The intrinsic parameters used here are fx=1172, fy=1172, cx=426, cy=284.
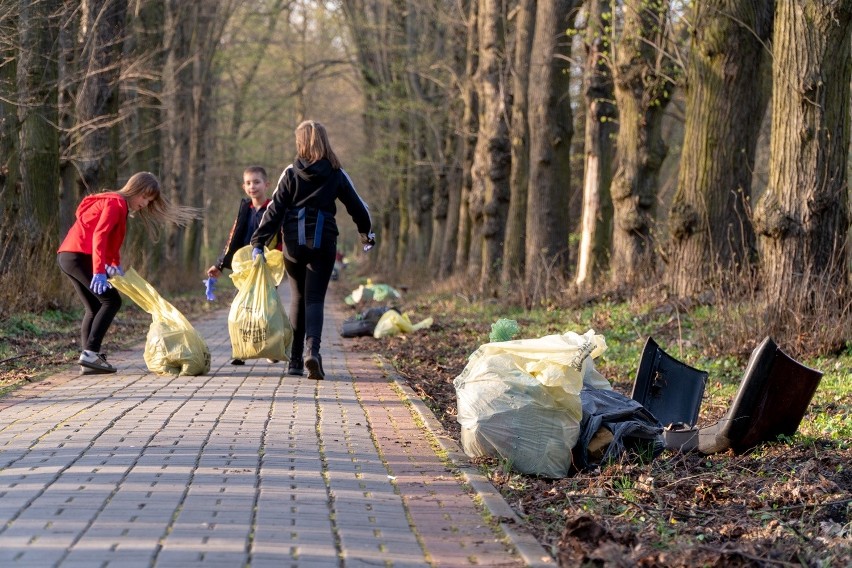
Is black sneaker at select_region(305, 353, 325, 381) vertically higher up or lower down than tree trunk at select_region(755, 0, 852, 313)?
lower down

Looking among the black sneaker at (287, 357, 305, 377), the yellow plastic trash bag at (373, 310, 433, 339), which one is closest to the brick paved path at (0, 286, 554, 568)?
the black sneaker at (287, 357, 305, 377)

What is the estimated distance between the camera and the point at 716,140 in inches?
602

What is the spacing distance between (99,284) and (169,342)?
0.83m

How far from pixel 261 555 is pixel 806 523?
2.65 m

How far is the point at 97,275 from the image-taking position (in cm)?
1046

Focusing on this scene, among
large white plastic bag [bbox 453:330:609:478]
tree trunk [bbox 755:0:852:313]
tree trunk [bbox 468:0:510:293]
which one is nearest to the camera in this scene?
large white plastic bag [bbox 453:330:609:478]

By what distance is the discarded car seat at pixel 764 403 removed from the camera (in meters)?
6.88

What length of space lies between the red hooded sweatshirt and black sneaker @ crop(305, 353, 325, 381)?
200 cm

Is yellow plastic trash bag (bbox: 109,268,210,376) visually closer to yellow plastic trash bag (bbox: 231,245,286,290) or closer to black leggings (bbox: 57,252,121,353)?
black leggings (bbox: 57,252,121,353)

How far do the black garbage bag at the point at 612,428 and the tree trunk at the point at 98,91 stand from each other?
44.8 feet

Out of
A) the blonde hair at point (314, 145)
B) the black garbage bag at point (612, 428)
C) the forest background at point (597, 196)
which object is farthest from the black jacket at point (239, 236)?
the black garbage bag at point (612, 428)

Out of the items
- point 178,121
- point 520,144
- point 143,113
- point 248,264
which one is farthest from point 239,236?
point 178,121

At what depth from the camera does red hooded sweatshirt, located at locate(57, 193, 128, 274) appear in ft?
34.5

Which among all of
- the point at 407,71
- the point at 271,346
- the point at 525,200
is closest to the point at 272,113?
the point at 407,71
